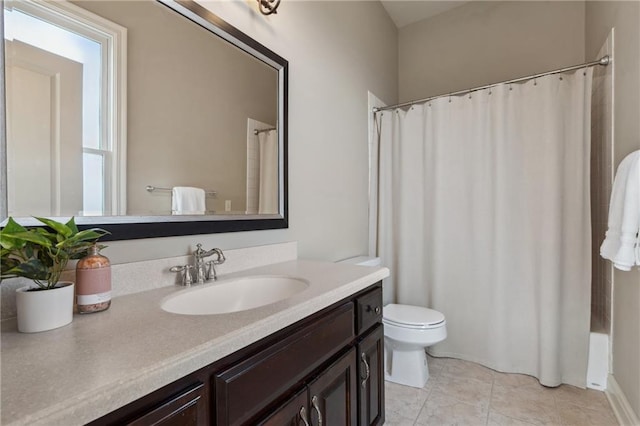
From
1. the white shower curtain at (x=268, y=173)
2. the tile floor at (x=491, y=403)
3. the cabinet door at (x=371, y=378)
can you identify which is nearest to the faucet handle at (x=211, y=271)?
the white shower curtain at (x=268, y=173)

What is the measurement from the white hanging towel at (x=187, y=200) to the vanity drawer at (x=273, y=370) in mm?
626

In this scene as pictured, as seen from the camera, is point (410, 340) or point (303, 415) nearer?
point (303, 415)

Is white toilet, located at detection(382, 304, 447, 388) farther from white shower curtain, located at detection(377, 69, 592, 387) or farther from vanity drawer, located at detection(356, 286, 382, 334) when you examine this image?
vanity drawer, located at detection(356, 286, 382, 334)

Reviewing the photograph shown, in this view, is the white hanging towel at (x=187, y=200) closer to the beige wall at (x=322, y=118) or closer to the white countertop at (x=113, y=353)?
the beige wall at (x=322, y=118)

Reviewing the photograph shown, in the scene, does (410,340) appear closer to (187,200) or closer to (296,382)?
(296,382)

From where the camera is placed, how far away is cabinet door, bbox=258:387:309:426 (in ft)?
2.60

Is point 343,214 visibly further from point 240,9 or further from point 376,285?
point 240,9

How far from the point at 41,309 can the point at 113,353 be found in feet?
0.80

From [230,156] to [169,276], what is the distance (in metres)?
0.56

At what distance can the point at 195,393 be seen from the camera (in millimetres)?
616

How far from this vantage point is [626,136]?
1634 millimetres

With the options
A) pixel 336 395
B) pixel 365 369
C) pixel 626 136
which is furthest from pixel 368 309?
pixel 626 136

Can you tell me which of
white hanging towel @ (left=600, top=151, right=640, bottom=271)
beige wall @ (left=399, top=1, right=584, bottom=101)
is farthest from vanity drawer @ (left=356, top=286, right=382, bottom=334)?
beige wall @ (left=399, top=1, right=584, bottom=101)

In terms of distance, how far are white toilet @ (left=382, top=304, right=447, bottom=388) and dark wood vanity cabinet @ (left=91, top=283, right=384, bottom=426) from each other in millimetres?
534
